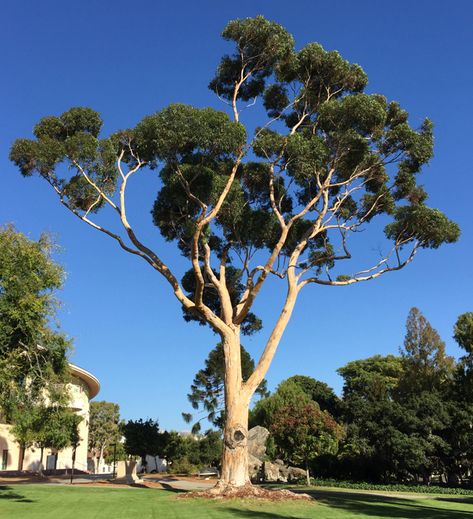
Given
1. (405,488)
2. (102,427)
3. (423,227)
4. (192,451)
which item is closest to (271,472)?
(405,488)

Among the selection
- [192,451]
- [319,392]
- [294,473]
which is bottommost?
[294,473]

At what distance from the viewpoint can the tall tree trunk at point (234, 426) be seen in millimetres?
18359

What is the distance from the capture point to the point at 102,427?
75375mm

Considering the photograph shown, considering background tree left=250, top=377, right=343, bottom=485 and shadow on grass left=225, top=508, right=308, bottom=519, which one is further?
background tree left=250, top=377, right=343, bottom=485

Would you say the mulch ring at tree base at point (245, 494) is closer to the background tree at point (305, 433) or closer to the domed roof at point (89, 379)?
the background tree at point (305, 433)

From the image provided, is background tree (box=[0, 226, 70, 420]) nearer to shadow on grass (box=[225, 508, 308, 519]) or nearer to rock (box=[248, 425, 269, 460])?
shadow on grass (box=[225, 508, 308, 519])

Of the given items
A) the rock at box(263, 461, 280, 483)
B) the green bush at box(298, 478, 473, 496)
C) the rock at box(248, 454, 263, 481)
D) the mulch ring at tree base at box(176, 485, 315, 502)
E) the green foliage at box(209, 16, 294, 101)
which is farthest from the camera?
the rock at box(248, 454, 263, 481)

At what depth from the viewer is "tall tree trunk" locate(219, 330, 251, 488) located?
18359mm

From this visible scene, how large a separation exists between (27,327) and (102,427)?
66.1 meters

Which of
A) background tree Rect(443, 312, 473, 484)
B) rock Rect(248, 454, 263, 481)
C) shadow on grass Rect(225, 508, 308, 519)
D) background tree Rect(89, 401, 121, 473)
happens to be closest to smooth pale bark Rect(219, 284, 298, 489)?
shadow on grass Rect(225, 508, 308, 519)

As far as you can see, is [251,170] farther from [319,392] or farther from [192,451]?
[319,392]

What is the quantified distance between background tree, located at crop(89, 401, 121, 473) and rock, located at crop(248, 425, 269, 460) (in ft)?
119

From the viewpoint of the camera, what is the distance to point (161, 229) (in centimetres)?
2380

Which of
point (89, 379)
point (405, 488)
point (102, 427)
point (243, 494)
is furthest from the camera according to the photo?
point (102, 427)
